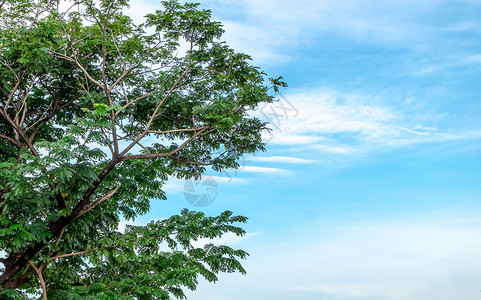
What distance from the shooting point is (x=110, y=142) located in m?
9.95

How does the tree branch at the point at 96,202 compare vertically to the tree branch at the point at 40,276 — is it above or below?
above

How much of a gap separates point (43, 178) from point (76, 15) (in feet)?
13.1

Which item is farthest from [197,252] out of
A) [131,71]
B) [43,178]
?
[131,71]

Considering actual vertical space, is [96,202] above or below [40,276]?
above

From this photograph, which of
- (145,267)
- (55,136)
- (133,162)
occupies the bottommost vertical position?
(145,267)

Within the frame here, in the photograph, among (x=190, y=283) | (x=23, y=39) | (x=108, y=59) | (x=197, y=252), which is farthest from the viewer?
(x=108, y=59)

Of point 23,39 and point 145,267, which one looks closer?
point 23,39

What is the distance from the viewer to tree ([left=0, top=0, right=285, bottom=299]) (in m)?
9.27

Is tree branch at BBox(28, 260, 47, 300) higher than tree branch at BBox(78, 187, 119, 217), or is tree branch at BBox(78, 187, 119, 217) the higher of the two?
tree branch at BBox(78, 187, 119, 217)

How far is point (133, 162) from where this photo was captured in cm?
1159

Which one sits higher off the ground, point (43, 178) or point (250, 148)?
point (250, 148)

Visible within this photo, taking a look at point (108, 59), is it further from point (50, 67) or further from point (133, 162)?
point (133, 162)

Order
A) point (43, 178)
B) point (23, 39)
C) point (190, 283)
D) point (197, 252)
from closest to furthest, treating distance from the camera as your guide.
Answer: point (43, 178) < point (190, 283) < point (23, 39) < point (197, 252)

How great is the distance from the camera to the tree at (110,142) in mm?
9273
